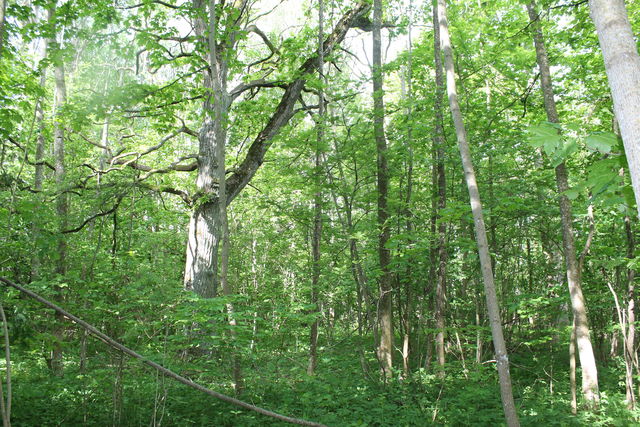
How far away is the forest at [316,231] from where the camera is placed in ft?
14.7

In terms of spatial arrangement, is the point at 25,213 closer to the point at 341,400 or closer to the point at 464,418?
the point at 341,400

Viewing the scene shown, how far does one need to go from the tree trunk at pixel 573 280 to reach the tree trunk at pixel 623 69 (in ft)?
15.7

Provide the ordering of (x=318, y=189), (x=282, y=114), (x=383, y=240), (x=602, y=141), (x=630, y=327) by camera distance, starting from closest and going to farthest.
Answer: (x=602, y=141) < (x=630, y=327) < (x=318, y=189) < (x=383, y=240) < (x=282, y=114)

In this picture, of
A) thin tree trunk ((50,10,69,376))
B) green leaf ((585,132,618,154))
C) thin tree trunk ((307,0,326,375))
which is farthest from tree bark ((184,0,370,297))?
green leaf ((585,132,618,154))

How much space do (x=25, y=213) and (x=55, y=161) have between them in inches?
158

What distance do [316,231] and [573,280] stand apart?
15.4 feet

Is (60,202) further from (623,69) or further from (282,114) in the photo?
(623,69)

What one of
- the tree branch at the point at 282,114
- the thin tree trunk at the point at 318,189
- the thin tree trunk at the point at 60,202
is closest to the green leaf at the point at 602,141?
the thin tree trunk at the point at 318,189

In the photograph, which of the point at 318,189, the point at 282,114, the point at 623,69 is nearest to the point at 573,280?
the point at 318,189

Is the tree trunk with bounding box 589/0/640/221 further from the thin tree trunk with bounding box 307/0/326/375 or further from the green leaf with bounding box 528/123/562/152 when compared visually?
the thin tree trunk with bounding box 307/0/326/375

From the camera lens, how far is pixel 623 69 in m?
1.56

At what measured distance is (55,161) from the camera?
8.18 meters

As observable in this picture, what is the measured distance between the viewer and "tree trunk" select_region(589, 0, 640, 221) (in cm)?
148

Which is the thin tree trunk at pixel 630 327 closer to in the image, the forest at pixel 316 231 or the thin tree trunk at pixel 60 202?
the forest at pixel 316 231
